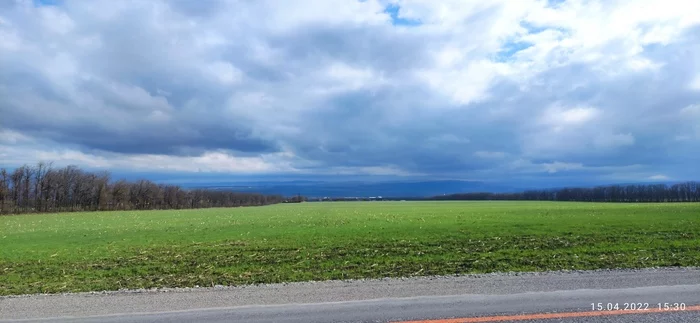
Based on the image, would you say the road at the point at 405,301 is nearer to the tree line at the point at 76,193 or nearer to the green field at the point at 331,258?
the green field at the point at 331,258

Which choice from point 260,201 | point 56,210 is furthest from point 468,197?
point 56,210

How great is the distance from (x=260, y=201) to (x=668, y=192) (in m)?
136

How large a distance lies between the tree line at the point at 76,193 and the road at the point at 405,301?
311 ft

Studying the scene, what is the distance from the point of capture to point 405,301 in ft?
27.2

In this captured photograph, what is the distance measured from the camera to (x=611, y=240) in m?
17.4

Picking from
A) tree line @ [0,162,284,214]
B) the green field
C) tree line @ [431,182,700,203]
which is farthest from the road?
tree line @ [431,182,700,203]

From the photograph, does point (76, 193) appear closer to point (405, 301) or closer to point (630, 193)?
point (405, 301)

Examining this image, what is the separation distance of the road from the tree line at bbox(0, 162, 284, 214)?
9475cm

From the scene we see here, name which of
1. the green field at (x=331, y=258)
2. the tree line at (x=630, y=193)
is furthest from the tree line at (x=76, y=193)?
the tree line at (x=630, y=193)

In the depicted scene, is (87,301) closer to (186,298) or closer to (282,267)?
(186,298)

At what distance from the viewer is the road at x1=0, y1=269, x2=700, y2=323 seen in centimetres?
726

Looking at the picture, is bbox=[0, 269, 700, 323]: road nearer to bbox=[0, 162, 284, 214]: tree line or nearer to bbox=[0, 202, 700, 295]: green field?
bbox=[0, 202, 700, 295]: green field

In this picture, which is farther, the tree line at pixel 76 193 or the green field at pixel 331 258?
the tree line at pixel 76 193

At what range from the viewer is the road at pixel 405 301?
7262 mm
